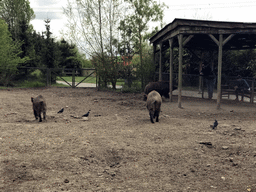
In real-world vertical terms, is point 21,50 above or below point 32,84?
above

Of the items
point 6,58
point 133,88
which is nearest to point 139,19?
point 133,88

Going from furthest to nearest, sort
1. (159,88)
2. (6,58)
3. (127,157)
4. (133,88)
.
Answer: (6,58), (133,88), (159,88), (127,157)

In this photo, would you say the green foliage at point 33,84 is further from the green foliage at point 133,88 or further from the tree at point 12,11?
the tree at point 12,11

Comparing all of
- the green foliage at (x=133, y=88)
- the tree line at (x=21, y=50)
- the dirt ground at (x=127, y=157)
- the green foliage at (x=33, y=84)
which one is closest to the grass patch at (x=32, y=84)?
the green foliage at (x=33, y=84)

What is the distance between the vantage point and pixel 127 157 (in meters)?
4.65

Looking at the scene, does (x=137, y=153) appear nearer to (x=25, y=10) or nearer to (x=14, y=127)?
(x=14, y=127)

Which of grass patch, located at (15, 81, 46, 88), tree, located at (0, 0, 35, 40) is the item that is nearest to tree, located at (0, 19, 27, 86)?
grass patch, located at (15, 81, 46, 88)

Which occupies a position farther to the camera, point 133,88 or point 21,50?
point 21,50

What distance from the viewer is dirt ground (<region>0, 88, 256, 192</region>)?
3633mm

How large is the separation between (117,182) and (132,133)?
101 inches

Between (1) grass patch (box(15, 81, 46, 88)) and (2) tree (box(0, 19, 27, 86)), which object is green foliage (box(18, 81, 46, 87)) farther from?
(2) tree (box(0, 19, 27, 86))

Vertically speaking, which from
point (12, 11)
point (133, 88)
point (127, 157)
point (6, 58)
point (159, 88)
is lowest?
point (127, 157)

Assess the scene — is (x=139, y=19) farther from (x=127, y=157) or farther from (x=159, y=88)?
(x=127, y=157)

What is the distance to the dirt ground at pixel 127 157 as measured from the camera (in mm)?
3633
